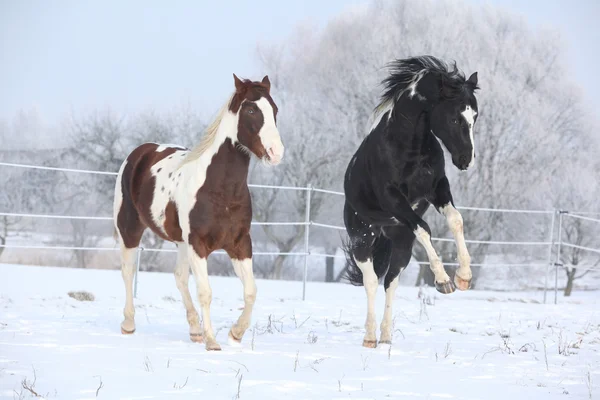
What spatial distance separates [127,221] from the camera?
5.51 metres

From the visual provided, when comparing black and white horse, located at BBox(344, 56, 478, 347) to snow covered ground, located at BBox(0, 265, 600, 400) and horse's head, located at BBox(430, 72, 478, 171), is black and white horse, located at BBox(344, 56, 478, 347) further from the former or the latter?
snow covered ground, located at BBox(0, 265, 600, 400)

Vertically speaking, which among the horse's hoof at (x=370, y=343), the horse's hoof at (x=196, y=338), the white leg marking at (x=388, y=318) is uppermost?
the white leg marking at (x=388, y=318)

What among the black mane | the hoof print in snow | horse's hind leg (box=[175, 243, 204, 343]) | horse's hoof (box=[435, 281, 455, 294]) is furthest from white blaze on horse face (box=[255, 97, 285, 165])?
the hoof print in snow

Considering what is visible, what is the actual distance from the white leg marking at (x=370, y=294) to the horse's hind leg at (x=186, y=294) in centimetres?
120

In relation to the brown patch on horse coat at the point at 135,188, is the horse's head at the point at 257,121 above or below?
above

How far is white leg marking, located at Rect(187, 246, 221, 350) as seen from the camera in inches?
175

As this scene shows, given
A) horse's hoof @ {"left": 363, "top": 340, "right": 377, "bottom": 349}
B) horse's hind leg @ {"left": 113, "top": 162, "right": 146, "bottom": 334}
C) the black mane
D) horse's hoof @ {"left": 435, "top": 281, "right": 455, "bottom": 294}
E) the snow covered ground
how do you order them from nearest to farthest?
1. the snow covered ground
2. horse's hoof @ {"left": 435, "top": 281, "right": 455, "bottom": 294}
3. the black mane
4. horse's hoof @ {"left": 363, "top": 340, "right": 377, "bottom": 349}
5. horse's hind leg @ {"left": 113, "top": 162, "right": 146, "bottom": 334}

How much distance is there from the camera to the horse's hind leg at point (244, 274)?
15.1 feet

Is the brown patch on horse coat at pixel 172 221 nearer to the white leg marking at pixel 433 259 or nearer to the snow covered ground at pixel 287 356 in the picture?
the snow covered ground at pixel 287 356

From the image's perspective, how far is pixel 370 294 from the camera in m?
5.19

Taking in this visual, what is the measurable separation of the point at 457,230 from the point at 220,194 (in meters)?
1.60

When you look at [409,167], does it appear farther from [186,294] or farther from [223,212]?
[186,294]

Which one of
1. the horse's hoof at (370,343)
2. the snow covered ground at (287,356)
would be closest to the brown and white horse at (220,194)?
the snow covered ground at (287,356)

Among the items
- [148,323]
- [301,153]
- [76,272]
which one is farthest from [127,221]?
[301,153]
